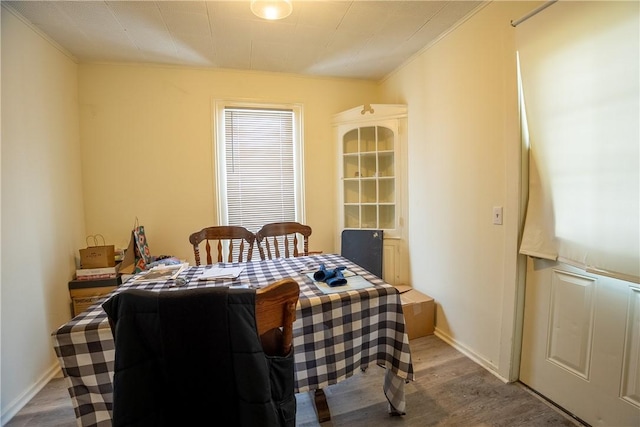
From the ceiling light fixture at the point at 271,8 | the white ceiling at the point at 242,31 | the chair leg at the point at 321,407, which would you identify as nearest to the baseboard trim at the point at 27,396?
the chair leg at the point at 321,407

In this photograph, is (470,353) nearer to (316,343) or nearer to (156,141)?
(316,343)

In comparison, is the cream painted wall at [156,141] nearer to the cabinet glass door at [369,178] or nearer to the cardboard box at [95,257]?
the cardboard box at [95,257]

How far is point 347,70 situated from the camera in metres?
2.93

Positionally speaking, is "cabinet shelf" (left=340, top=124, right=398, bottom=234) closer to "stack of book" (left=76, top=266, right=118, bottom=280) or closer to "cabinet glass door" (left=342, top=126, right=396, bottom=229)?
"cabinet glass door" (left=342, top=126, right=396, bottom=229)

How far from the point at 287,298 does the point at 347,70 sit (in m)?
2.69

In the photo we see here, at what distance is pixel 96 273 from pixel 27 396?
84 cm

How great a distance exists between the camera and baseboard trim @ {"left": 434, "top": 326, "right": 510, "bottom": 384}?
1.93 metres

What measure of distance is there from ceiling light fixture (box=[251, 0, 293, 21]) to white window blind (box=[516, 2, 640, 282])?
137 centimetres

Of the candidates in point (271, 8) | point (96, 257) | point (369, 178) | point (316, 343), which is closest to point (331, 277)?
point (316, 343)

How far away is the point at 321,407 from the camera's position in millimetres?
1598

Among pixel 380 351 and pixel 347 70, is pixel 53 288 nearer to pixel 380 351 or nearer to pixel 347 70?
pixel 380 351

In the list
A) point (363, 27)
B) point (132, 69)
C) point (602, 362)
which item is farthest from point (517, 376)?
point (132, 69)

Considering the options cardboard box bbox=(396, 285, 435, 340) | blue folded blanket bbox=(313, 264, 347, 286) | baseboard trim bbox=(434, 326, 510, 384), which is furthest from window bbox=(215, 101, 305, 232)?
baseboard trim bbox=(434, 326, 510, 384)

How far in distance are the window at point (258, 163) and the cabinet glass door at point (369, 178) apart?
0.52 m
